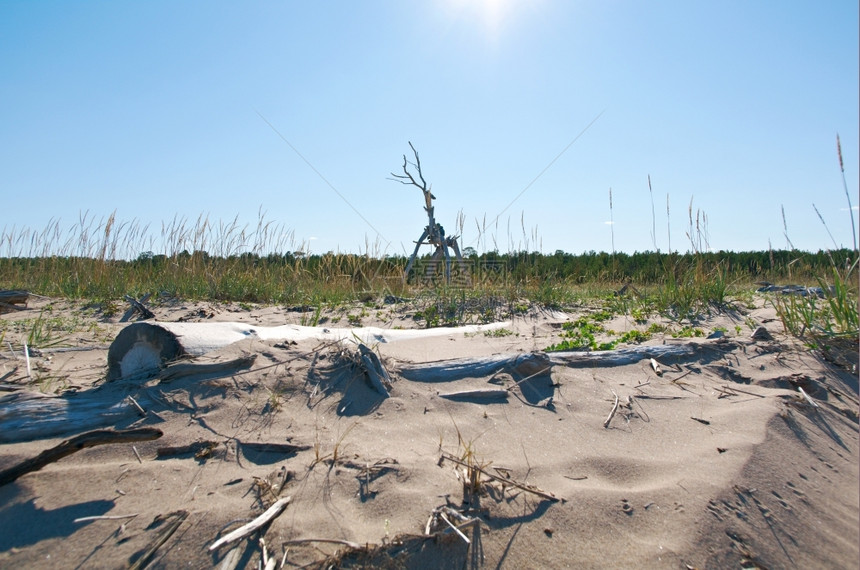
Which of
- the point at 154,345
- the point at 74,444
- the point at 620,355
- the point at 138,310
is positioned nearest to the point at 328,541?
the point at 74,444

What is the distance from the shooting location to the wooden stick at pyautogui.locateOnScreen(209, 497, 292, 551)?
1300mm

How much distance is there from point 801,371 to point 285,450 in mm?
2530

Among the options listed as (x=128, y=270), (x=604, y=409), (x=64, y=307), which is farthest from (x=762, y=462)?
(x=128, y=270)

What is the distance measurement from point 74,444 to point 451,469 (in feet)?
4.11

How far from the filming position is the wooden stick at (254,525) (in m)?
1.30

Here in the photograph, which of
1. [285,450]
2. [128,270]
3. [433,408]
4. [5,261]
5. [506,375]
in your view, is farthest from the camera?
[5,261]

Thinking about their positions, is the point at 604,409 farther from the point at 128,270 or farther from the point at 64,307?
the point at 128,270

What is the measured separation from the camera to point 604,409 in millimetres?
2205

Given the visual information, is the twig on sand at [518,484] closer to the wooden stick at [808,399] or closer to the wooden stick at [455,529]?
the wooden stick at [455,529]

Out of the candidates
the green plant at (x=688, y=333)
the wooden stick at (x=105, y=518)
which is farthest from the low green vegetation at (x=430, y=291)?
the wooden stick at (x=105, y=518)

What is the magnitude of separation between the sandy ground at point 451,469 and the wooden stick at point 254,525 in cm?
2

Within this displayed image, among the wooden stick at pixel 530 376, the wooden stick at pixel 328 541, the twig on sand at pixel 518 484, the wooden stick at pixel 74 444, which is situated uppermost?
the wooden stick at pixel 530 376

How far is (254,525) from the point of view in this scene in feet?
4.42

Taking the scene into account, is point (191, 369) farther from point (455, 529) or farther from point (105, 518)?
point (455, 529)
